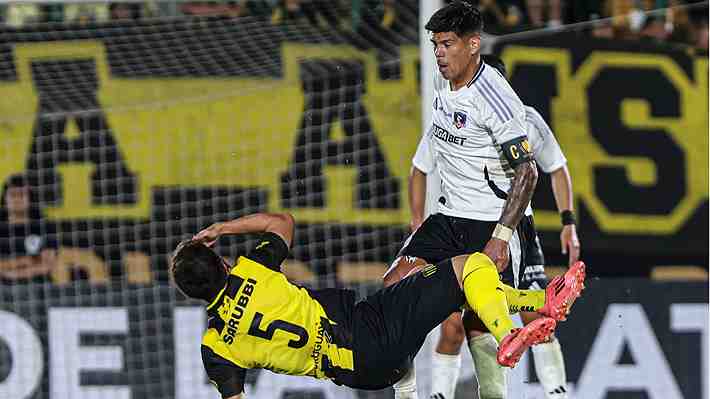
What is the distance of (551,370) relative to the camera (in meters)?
6.36

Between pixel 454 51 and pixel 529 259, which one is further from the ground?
pixel 454 51

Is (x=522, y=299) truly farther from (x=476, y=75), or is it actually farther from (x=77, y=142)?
(x=77, y=142)

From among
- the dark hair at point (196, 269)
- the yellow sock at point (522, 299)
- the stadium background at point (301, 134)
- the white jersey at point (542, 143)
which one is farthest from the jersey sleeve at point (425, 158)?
the stadium background at point (301, 134)

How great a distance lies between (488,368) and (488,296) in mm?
928

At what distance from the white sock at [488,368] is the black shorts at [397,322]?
522 mm

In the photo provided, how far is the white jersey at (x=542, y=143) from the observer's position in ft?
21.5

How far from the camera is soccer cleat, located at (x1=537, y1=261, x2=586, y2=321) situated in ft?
17.1

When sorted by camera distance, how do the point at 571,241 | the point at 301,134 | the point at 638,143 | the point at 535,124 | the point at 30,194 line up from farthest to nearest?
the point at 301,134
the point at 638,143
the point at 30,194
the point at 571,241
the point at 535,124

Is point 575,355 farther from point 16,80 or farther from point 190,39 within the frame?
point 16,80

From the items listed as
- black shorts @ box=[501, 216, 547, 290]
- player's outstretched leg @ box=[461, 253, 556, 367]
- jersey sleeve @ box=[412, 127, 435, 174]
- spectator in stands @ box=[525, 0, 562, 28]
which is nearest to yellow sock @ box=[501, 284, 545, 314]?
player's outstretched leg @ box=[461, 253, 556, 367]

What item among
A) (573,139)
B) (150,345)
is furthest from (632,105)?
(150,345)

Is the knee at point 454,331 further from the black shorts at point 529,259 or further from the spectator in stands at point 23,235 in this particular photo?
the spectator in stands at point 23,235

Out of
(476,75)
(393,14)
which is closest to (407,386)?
(476,75)

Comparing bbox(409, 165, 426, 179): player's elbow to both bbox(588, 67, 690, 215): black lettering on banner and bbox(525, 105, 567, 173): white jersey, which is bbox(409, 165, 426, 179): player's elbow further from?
bbox(588, 67, 690, 215): black lettering on banner
